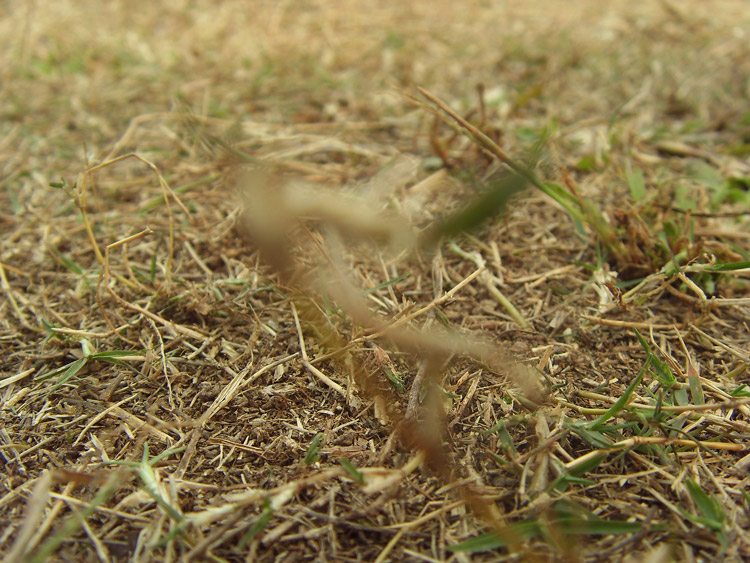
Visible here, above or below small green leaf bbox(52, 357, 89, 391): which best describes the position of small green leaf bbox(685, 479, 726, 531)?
below

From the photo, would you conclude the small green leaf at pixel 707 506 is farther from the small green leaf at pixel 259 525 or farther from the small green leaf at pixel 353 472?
the small green leaf at pixel 259 525

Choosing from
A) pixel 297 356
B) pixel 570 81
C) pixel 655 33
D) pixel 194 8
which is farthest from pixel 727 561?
pixel 194 8

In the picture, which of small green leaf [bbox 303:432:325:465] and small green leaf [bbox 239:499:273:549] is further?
small green leaf [bbox 303:432:325:465]

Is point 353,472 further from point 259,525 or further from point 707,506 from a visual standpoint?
point 707,506

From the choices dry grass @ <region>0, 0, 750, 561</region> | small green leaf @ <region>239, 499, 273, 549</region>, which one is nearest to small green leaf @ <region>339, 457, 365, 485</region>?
dry grass @ <region>0, 0, 750, 561</region>

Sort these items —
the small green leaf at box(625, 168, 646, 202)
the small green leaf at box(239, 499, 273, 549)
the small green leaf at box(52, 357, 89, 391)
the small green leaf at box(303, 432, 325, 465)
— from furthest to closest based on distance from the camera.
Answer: the small green leaf at box(625, 168, 646, 202)
the small green leaf at box(52, 357, 89, 391)
the small green leaf at box(303, 432, 325, 465)
the small green leaf at box(239, 499, 273, 549)

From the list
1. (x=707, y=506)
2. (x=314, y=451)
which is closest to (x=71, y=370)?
(x=314, y=451)

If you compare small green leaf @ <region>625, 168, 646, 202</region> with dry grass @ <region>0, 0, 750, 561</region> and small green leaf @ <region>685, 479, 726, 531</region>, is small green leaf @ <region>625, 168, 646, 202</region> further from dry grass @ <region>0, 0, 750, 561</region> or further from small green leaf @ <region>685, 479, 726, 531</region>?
small green leaf @ <region>685, 479, 726, 531</region>

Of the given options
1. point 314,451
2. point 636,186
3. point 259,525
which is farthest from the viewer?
point 636,186

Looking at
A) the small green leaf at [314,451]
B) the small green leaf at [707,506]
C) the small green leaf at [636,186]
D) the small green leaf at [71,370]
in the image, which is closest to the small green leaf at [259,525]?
the small green leaf at [314,451]
